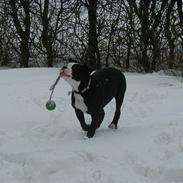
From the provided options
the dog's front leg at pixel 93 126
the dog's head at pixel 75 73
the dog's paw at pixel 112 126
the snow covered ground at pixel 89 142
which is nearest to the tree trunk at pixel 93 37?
the snow covered ground at pixel 89 142

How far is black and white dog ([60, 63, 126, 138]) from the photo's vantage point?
219 inches

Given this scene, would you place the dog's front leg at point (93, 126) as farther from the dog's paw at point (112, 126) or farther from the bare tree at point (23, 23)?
the bare tree at point (23, 23)

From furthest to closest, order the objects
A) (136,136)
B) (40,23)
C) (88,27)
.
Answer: (40,23) → (88,27) → (136,136)

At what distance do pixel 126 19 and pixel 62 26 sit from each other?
2295mm

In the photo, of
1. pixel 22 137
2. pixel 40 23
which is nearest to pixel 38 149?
pixel 22 137

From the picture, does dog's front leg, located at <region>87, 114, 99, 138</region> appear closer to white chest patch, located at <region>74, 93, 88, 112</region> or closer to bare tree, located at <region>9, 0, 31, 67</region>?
white chest patch, located at <region>74, 93, 88, 112</region>

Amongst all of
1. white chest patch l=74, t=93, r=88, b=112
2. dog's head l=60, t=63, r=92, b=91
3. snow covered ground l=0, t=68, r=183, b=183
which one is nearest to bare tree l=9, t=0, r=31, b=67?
snow covered ground l=0, t=68, r=183, b=183

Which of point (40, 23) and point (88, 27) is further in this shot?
point (40, 23)

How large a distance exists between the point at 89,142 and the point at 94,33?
8584 millimetres

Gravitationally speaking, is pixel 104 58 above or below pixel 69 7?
below

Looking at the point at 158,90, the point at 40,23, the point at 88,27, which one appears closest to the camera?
the point at 158,90

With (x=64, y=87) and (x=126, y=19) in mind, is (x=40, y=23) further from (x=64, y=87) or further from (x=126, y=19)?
(x=64, y=87)

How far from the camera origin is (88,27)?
14.0 metres

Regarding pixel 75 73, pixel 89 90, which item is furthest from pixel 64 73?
pixel 89 90
